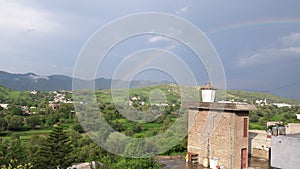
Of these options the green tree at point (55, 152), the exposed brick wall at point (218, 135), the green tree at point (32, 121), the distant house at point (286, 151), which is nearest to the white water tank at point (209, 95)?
the exposed brick wall at point (218, 135)

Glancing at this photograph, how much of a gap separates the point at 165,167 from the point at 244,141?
232 cm

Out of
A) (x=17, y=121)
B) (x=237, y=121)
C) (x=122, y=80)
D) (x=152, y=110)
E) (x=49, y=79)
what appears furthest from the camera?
(x=49, y=79)

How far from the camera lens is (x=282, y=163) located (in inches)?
171

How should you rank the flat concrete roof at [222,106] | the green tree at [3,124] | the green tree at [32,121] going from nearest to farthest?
the flat concrete roof at [222,106] < the green tree at [3,124] < the green tree at [32,121]

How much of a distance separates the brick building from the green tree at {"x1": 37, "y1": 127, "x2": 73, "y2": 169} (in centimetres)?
406

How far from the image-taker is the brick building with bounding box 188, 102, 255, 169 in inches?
291

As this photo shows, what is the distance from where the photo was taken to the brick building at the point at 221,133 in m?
7.38

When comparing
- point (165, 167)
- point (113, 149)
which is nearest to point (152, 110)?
point (113, 149)

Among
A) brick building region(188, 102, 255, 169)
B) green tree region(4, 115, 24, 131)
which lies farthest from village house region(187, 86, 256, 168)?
green tree region(4, 115, 24, 131)

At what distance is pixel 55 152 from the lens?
945 centimetres

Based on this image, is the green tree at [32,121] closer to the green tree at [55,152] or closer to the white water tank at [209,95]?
the green tree at [55,152]

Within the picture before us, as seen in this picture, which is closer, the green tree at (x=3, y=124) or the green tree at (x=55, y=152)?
the green tree at (x=55, y=152)

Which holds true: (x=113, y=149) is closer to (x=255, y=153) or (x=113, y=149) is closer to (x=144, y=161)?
(x=144, y=161)

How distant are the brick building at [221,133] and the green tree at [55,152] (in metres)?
4.06
